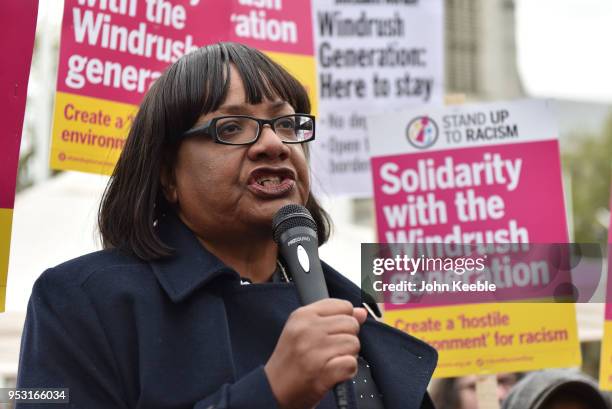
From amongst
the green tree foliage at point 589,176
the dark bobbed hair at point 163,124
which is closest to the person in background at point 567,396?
the dark bobbed hair at point 163,124

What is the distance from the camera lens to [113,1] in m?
3.35

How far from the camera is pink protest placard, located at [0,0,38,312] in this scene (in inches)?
93.7

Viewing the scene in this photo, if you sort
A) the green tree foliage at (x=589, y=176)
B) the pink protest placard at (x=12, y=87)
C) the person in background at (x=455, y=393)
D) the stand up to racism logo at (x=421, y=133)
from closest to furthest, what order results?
the pink protest placard at (x=12, y=87) < the stand up to racism logo at (x=421, y=133) < the person in background at (x=455, y=393) < the green tree foliage at (x=589, y=176)

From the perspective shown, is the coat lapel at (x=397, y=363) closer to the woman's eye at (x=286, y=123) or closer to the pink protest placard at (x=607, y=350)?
the woman's eye at (x=286, y=123)

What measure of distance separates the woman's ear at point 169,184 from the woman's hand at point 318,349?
651 mm

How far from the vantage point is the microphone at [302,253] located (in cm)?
170

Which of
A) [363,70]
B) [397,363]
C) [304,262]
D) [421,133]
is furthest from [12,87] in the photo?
[363,70]

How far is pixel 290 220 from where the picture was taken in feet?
6.11

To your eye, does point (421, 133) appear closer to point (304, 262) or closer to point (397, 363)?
point (397, 363)

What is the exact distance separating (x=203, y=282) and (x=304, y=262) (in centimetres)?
31

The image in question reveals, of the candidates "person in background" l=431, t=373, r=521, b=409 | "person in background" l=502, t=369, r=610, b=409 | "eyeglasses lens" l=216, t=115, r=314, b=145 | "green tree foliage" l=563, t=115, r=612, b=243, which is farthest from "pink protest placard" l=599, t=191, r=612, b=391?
"green tree foliage" l=563, t=115, r=612, b=243

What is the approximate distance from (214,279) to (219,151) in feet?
0.90

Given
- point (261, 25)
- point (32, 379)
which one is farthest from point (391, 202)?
point (32, 379)

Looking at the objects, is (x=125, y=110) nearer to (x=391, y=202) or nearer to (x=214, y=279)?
(x=391, y=202)
